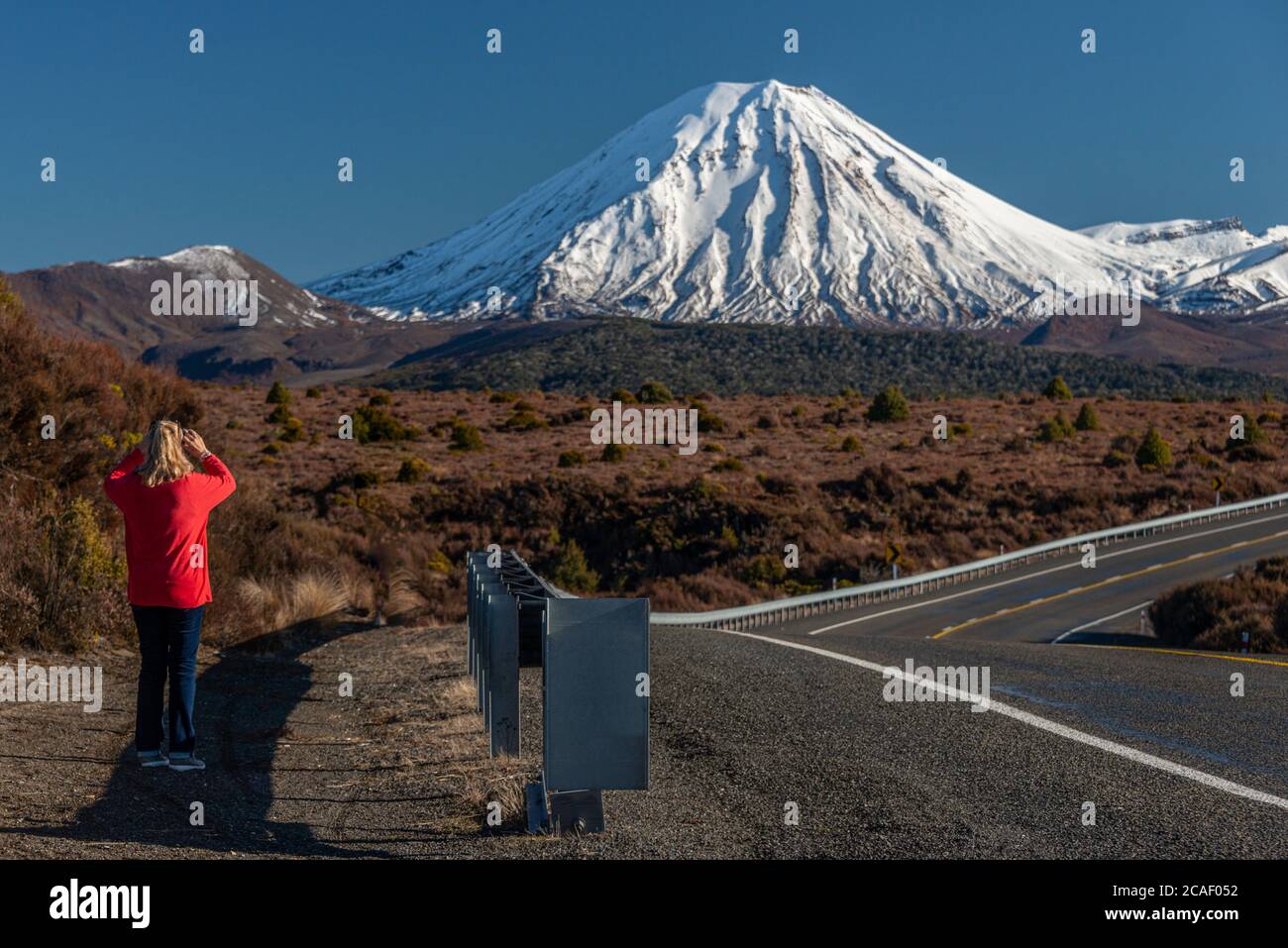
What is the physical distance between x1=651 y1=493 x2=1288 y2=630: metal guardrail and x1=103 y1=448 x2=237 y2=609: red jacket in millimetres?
10874

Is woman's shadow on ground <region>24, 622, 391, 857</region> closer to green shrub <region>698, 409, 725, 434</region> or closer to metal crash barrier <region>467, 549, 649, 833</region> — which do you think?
metal crash barrier <region>467, 549, 649, 833</region>

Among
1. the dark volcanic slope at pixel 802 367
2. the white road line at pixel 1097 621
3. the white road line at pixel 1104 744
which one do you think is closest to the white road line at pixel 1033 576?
the white road line at pixel 1097 621

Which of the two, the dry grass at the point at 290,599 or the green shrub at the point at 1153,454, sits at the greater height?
the green shrub at the point at 1153,454

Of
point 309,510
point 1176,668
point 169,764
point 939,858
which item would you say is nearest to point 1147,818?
point 939,858

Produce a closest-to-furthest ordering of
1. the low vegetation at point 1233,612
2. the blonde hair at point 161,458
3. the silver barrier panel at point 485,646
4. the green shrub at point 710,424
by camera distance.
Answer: the blonde hair at point 161,458 < the silver barrier panel at point 485,646 < the low vegetation at point 1233,612 < the green shrub at point 710,424

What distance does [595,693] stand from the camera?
5211mm

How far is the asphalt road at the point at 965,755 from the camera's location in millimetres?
5184

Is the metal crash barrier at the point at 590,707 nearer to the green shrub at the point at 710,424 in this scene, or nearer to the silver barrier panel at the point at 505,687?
the silver barrier panel at the point at 505,687

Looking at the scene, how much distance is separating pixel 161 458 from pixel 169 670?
1.06 meters

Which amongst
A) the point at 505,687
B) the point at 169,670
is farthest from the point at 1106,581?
the point at 169,670

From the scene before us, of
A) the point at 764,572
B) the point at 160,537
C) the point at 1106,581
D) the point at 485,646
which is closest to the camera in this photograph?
the point at 160,537

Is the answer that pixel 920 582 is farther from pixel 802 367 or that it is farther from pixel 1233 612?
pixel 802 367

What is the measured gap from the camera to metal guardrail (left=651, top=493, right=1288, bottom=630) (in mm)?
23219
